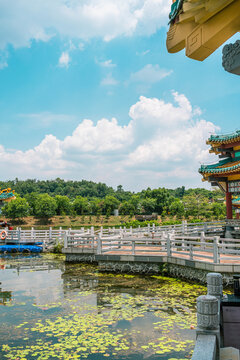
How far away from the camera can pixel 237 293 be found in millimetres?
5543

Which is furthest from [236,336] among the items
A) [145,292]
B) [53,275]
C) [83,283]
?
[53,275]

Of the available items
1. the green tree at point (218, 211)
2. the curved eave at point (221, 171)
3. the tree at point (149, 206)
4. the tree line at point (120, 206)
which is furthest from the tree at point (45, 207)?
the curved eave at point (221, 171)

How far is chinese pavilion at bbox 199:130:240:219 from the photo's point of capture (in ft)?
63.4

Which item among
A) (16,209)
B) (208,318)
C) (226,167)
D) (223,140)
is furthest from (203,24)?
(16,209)

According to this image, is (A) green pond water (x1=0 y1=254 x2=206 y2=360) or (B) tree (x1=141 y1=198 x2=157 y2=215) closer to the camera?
(A) green pond water (x1=0 y1=254 x2=206 y2=360)

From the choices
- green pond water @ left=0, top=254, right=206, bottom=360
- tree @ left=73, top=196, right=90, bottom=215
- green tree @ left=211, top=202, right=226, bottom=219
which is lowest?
green pond water @ left=0, top=254, right=206, bottom=360

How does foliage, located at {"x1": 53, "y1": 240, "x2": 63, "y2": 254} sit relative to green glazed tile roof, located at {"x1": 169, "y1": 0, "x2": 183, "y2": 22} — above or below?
below

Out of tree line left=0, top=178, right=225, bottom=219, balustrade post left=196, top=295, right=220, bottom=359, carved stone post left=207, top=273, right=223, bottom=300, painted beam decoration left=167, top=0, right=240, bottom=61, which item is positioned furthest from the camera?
tree line left=0, top=178, right=225, bottom=219

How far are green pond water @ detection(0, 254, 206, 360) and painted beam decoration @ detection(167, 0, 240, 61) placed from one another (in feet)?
17.6

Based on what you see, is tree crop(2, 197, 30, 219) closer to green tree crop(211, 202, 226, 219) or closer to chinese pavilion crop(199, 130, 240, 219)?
green tree crop(211, 202, 226, 219)

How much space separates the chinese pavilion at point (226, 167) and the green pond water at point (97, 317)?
953cm

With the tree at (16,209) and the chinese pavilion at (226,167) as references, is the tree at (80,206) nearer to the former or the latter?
the tree at (16,209)

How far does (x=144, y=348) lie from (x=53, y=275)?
8.50 metres

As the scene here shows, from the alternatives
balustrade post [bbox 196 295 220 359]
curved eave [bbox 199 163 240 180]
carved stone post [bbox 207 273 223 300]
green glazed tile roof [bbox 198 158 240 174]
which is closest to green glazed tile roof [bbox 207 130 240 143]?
green glazed tile roof [bbox 198 158 240 174]
